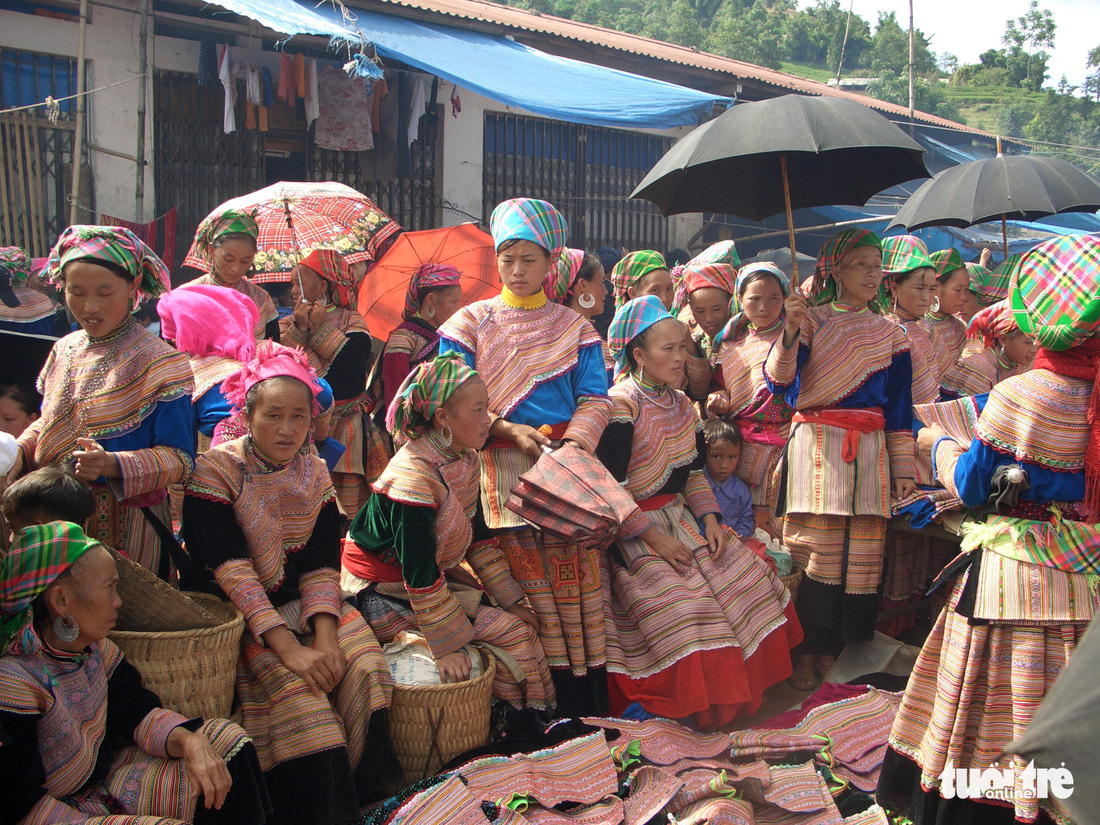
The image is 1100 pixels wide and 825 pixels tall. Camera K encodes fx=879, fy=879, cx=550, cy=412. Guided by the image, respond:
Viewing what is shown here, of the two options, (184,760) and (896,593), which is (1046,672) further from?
(184,760)

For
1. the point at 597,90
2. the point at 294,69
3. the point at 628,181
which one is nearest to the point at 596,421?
the point at 597,90

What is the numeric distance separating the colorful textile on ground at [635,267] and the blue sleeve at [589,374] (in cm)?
180

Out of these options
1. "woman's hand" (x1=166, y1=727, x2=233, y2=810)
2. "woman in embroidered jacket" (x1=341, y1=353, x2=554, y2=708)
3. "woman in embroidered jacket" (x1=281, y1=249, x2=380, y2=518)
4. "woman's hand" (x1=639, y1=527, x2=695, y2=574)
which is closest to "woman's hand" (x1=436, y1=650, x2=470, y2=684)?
"woman in embroidered jacket" (x1=341, y1=353, x2=554, y2=708)

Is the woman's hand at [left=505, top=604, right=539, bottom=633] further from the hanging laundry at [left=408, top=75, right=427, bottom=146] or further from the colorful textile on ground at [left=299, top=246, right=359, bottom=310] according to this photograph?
the hanging laundry at [left=408, top=75, right=427, bottom=146]

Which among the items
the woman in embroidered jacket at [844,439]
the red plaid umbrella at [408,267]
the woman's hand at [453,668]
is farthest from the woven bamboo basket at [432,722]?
the red plaid umbrella at [408,267]

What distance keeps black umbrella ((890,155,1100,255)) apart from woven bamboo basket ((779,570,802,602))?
2702mm

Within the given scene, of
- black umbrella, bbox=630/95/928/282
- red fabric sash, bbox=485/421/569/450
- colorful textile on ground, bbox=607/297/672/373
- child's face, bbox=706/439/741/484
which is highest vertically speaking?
black umbrella, bbox=630/95/928/282

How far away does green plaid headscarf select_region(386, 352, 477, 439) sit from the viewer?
3.13 metres

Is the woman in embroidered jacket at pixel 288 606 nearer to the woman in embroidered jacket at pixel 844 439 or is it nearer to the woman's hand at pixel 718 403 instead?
the woman in embroidered jacket at pixel 844 439

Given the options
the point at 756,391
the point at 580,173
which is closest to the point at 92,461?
the point at 756,391

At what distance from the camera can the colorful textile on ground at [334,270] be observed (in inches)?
192

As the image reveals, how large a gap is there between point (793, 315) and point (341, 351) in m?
2.38

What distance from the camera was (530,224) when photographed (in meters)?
3.48

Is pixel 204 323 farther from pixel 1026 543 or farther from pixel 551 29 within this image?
pixel 551 29
